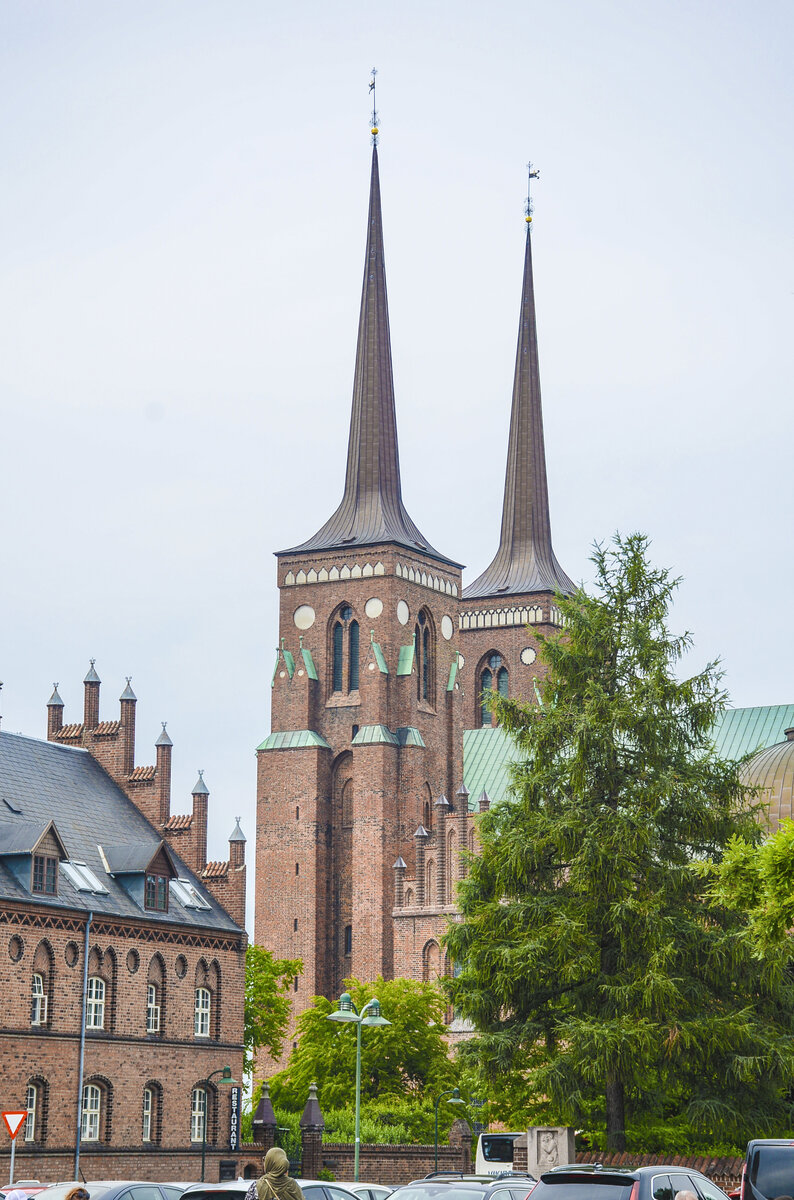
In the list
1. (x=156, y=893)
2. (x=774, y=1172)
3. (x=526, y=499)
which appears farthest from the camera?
(x=526, y=499)

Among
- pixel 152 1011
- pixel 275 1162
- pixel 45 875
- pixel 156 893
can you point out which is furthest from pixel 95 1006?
pixel 275 1162

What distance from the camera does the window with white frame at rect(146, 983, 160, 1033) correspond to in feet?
162

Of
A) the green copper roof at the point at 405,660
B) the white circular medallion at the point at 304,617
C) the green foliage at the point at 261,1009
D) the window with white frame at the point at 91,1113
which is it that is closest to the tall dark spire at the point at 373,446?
the white circular medallion at the point at 304,617

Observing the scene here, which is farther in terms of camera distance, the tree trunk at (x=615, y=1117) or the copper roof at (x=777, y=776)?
the copper roof at (x=777, y=776)

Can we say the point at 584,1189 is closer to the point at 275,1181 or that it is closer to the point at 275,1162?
the point at 275,1181

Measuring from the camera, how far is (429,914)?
8250cm

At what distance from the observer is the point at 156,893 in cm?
5078

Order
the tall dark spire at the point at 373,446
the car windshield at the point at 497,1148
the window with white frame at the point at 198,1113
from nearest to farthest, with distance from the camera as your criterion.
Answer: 1. the car windshield at the point at 497,1148
2. the window with white frame at the point at 198,1113
3. the tall dark spire at the point at 373,446

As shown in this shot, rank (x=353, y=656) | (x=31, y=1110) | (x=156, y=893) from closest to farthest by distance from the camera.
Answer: (x=31, y=1110)
(x=156, y=893)
(x=353, y=656)

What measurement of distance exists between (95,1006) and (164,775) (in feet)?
30.2

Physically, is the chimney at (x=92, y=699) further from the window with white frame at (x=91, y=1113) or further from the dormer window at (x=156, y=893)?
the window with white frame at (x=91, y=1113)

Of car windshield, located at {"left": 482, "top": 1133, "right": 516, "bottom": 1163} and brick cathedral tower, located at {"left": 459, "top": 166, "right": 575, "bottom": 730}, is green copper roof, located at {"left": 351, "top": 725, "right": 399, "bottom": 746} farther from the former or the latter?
car windshield, located at {"left": 482, "top": 1133, "right": 516, "bottom": 1163}

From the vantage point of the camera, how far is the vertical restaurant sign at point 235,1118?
167 ft

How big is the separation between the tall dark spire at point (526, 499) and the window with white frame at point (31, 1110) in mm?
61985
